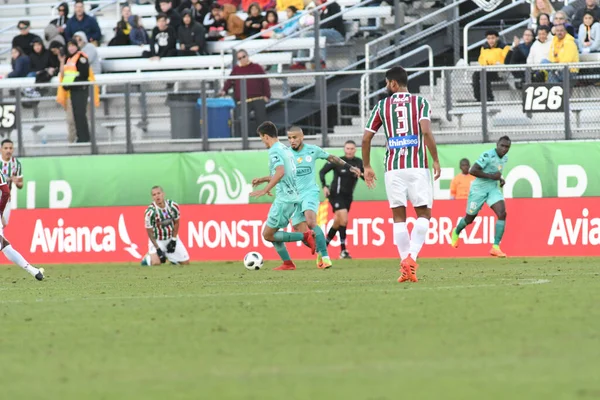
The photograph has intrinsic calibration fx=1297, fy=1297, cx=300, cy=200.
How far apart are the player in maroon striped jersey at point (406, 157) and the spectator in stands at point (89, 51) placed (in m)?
16.6

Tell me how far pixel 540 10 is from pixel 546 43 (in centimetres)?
169

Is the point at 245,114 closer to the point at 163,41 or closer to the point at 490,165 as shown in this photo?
the point at 490,165

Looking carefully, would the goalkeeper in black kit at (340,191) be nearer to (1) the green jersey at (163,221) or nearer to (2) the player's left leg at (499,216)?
(2) the player's left leg at (499,216)

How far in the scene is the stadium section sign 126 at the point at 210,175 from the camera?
24109 mm

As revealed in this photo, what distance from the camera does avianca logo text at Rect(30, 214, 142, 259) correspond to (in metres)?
25.6

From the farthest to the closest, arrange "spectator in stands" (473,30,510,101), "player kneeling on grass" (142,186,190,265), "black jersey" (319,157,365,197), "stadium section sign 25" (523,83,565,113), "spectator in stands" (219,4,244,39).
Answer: "spectator in stands" (219,4,244,39), "spectator in stands" (473,30,510,101), "stadium section sign 25" (523,83,565,113), "black jersey" (319,157,365,197), "player kneeling on grass" (142,186,190,265)

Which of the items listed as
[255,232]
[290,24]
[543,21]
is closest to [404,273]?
[255,232]

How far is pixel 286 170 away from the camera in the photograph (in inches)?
741

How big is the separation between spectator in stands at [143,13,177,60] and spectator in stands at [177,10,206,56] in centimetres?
21

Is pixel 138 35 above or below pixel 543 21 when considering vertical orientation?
above

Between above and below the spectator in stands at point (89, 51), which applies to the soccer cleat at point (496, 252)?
below

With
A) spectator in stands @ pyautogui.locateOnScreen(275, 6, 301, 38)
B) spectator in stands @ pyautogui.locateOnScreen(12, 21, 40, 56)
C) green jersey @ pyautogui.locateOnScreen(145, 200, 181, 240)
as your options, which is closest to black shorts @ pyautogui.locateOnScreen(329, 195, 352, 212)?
green jersey @ pyautogui.locateOnScreen(145, 200, 181, 240)

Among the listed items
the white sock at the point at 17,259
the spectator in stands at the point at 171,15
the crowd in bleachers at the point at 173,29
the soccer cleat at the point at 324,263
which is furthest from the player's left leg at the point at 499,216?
the spectator in stands at the point at 171,15

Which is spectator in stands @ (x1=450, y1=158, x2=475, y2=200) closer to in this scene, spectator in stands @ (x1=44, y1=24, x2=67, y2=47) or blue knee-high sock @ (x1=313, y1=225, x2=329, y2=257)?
blue knee-high sock @ (x1=313, y1=225, x2=329, y2=257)
